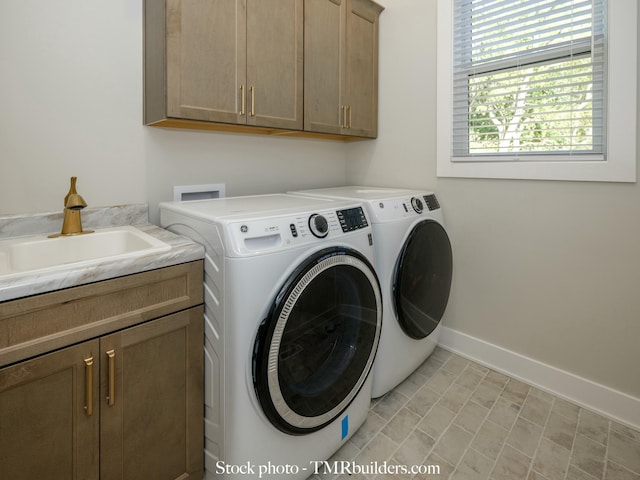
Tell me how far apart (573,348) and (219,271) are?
177 cm

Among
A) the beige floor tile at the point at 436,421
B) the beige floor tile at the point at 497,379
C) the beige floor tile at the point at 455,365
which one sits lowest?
the beige floor tile at the point at 436,421

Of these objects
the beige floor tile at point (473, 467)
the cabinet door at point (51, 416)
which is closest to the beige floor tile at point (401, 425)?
the beige floor tile at point (473, 467)

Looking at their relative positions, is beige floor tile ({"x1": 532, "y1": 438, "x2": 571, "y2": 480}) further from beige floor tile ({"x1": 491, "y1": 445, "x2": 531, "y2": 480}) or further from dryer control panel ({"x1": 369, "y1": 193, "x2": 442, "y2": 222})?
dryer control panel ({"x1": 369, "y1": 193, "x2": 442, "y2": 222})

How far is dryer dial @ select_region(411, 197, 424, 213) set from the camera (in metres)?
1.78

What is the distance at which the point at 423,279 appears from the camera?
176cm

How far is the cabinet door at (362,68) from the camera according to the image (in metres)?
2.09

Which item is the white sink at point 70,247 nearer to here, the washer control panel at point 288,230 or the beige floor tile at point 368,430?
the washer control panel at point 288,230

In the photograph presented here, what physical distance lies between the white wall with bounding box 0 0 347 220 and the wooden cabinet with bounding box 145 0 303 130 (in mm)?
107

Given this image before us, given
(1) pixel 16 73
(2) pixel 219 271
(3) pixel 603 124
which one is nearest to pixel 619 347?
(3) pixel 603 124

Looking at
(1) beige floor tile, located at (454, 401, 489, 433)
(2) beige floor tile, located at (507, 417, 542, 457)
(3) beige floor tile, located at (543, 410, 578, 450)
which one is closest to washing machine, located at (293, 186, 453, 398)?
(1) beige floor tile, located at (454, 401, 489, 433)

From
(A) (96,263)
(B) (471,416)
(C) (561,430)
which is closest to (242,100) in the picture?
(A) (96,263)

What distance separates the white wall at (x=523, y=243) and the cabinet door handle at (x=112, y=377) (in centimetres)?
182

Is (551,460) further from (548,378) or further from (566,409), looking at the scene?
(548,378)

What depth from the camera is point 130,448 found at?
1034 mm
